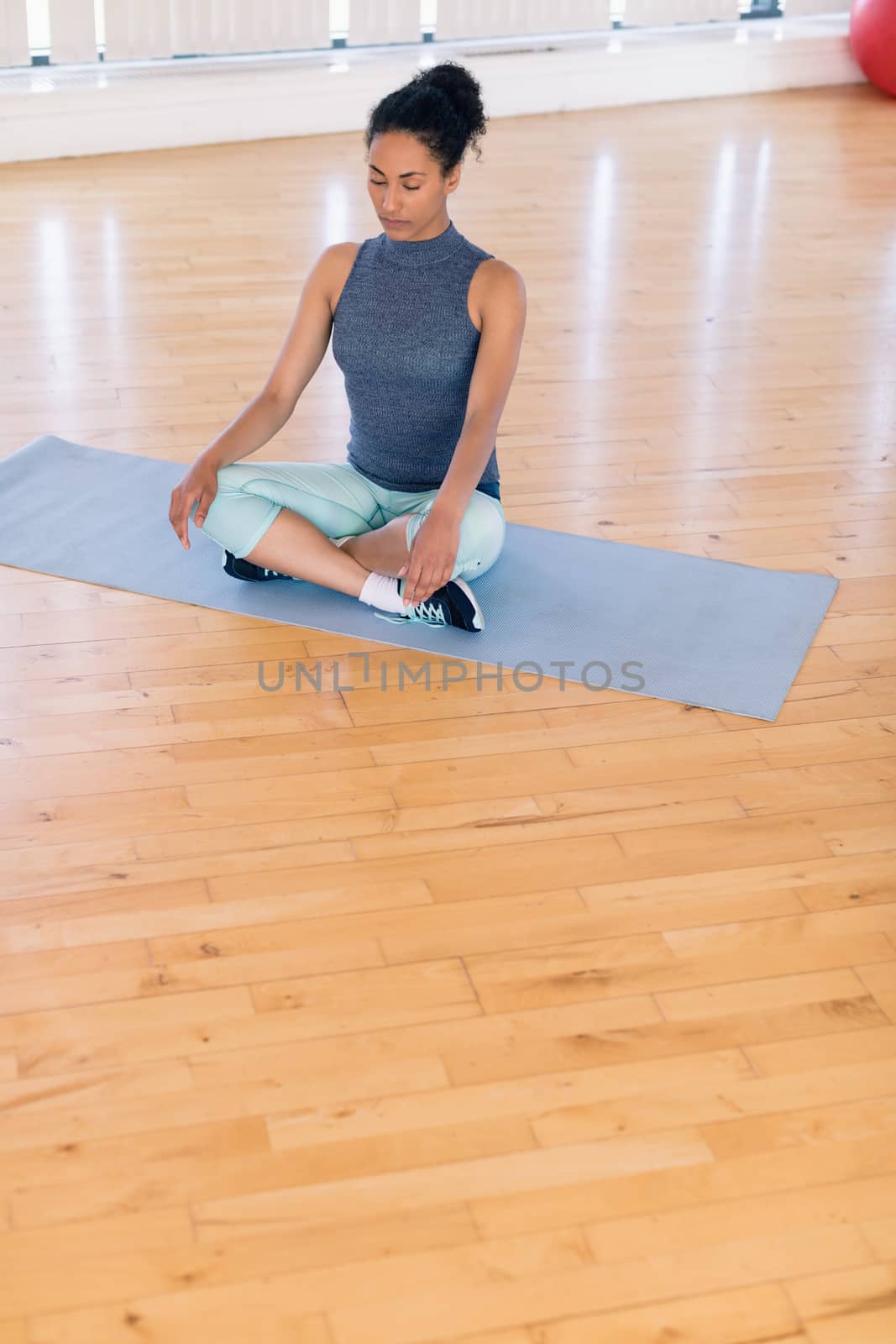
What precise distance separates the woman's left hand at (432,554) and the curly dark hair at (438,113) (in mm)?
489

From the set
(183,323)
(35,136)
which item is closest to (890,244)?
(183,323)

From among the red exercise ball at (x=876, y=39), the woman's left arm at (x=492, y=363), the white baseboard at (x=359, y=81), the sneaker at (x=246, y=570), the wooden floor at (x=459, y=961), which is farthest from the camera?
the red exercise ball at (x=876, y=39)

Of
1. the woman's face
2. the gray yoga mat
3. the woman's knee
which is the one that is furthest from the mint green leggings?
the woman's face

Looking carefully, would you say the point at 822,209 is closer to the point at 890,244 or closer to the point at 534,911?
the point at 890,244

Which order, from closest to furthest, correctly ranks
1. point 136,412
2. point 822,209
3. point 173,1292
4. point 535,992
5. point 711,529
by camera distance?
point 173,1292 → point 535,992 → point 711,529 → point 136,412 → point 822,209

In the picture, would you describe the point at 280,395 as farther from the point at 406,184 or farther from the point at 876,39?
the point at 876,39

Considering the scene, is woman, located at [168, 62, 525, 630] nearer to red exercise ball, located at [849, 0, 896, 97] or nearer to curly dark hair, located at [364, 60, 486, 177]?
curly dark hair, located at [364, 60, 486, 177]

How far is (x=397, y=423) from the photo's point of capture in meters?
2.32

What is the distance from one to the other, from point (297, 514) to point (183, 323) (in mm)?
1428

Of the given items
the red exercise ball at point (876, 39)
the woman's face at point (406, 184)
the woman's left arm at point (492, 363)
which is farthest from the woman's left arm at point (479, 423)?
the red exercise ball at point (876, 39)

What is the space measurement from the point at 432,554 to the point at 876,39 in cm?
470

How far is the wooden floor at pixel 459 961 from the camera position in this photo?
1302 millimetres

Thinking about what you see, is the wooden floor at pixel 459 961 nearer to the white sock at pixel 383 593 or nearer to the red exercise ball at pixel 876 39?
the white sock at pixel 383 593

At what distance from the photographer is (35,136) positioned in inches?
189
